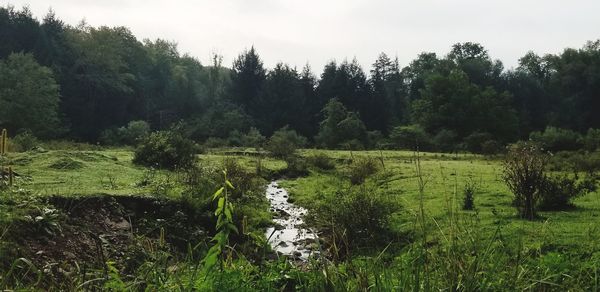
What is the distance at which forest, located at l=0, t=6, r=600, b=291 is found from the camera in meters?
3.89

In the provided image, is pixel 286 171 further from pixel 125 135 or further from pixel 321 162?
pixel 125 135

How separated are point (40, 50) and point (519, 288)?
68.4 m

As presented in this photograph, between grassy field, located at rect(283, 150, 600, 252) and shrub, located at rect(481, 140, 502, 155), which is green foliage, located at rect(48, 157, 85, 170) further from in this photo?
shrub, located at rect(481, 140, 502, 155)

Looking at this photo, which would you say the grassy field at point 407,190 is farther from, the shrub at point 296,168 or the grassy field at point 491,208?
the shrub at point 296,168

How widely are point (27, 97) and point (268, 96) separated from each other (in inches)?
1244

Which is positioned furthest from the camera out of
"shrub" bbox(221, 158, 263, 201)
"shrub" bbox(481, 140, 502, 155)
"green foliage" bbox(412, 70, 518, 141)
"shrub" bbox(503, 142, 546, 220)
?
"green foliage" bbox(412, 70, 518, 141)

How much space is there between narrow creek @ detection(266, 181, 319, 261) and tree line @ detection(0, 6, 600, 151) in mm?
28029

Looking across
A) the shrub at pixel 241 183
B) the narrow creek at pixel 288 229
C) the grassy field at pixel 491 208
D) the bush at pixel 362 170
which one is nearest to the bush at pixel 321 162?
the grassy field at pixel 491 208

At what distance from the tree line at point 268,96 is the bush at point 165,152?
81.6 ft

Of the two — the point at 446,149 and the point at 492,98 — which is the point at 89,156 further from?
the point at 492,98

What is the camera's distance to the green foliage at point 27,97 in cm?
4847

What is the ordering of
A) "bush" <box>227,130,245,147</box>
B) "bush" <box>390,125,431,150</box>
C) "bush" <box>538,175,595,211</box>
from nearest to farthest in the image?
"bush" <box>538,175,595,211</box>, "bush" <box>390,125,431,150</box>, "bush" <box>227,130,245,147</box>

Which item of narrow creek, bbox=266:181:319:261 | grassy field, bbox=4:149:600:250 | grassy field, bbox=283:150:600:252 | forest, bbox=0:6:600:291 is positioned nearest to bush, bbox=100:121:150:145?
forest, bbox=0:6:600:291

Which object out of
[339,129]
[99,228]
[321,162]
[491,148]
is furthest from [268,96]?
[99,228]
